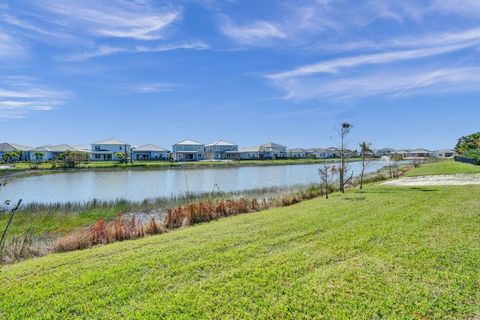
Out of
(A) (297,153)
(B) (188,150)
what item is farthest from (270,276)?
(A) (297,153)

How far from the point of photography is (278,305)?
4.10 metres

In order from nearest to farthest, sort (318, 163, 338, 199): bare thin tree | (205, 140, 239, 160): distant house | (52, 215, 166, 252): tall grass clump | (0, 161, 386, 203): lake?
(52, 215, 166, 252): tall grass clump, (318, 163, 338, 199): bare thin tree, (0, 161, 386, 203): lake, (205, 140, 239, 160): distant house

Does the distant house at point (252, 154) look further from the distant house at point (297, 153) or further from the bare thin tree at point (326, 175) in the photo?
the bare thin tree at point (326, 175)

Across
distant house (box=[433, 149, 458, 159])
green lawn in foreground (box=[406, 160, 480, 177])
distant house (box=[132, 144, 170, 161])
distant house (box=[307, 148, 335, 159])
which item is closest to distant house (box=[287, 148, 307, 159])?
distant house (box=[307, 148, 335, 159])

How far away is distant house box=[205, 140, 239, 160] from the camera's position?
93125mm

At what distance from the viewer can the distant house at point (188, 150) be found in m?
84.4

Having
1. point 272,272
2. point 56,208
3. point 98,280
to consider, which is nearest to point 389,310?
point 272,272

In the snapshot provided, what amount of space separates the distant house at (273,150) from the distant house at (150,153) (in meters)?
29.0

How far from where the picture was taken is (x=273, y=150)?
97188 millimetres

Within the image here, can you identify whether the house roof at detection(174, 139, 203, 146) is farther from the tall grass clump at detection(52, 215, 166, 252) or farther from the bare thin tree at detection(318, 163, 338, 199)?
the tall grass clump at detection(52, 215, 166, 252)

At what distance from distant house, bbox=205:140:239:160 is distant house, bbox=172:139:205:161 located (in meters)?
2.77

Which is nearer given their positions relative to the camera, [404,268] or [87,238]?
[404,268]

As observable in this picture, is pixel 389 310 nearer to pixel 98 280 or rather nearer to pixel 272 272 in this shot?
pixel 272 272

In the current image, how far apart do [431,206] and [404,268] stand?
20.9ft
